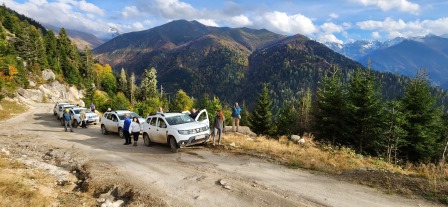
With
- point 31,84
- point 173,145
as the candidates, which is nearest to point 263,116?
point 173,145

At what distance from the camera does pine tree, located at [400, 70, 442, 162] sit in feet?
83.7

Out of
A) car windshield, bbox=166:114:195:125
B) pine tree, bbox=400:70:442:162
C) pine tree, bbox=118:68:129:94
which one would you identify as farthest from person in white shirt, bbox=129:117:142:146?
pine tree, bbox=118:68:129:94

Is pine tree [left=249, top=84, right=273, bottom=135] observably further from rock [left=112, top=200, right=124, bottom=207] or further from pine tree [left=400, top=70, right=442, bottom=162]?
rock [left=112, top=200, right=124, bottom=207]

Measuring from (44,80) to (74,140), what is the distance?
7153 centimetres

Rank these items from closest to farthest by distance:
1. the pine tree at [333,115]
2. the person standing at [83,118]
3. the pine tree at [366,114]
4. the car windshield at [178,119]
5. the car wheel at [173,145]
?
the car wheel at [173,145]
the car windshield at [178,119]
the pine tree at [366,114]
the person standing at [83,118]
the pine tree at [333,115]

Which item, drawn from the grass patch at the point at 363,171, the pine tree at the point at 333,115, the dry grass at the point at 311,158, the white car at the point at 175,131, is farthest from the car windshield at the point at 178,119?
the pine tree at the point at 333,115

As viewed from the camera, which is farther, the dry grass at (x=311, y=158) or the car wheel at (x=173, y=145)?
the car wheel at (x=173, y=145)

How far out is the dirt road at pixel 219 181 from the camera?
823 centimetres

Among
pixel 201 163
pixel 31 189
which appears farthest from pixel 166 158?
pixel 31 189

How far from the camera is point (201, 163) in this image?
41.4 feet

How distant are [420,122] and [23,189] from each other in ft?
97.9

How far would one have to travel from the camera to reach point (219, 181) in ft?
32.4

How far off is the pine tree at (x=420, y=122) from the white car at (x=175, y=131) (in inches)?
785

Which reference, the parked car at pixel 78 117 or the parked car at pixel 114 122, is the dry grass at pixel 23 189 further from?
the parked car at pixel 78 117
